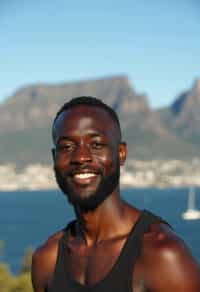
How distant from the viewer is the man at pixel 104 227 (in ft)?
6.53

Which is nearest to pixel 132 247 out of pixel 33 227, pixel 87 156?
pixel 87 156

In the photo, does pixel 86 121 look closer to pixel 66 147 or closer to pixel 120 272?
pixel 66 147

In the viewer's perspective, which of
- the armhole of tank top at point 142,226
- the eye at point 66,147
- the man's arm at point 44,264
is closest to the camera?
the armhole of tank top at point 142,226

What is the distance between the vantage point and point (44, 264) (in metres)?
2.38

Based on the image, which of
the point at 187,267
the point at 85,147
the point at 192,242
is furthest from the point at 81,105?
the point at 192,242

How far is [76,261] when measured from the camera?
88.1 inches

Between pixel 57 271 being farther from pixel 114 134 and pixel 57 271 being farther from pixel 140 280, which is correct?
pixel 114 134

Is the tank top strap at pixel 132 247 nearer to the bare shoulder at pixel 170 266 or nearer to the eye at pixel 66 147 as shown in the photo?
the bare shoulder at pixel 170 266

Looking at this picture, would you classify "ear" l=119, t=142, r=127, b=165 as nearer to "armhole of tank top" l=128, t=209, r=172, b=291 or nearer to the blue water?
"armhole of tank top" l=128, t=209, r=172, b=291

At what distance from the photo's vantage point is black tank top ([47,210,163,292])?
2012 mm

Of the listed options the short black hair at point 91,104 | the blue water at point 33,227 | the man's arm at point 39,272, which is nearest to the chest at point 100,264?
the man's arm at point 39,272

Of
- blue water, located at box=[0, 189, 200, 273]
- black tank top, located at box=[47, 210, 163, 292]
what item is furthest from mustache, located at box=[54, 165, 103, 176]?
blue water, located at box=[0, 189, 200, 273]

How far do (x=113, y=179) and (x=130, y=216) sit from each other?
0.47 ft

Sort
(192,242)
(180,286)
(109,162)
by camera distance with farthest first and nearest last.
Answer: (192,242) → (109,162) → (180,286)
